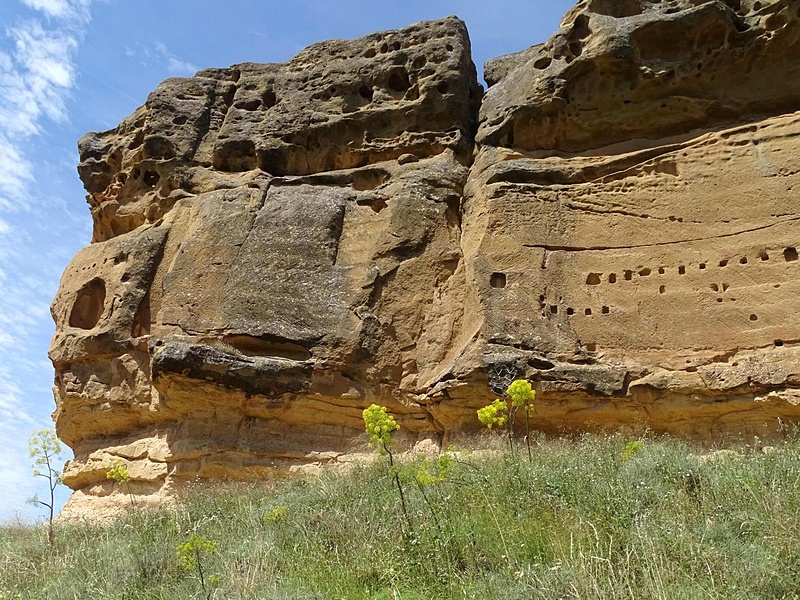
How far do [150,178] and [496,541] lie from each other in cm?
891

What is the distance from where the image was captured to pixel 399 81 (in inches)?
455

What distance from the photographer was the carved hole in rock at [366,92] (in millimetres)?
11578

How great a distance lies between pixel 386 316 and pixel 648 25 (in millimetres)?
4892

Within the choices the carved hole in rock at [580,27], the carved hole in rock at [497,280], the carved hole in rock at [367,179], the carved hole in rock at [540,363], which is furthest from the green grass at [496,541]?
the carved hole in rock at [580,27]

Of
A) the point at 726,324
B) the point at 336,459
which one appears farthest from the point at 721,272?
the point at 336,459

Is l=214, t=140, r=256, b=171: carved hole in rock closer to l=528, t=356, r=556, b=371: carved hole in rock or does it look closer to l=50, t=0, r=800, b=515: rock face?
l=50, t=0, r=800, b=515: rock face

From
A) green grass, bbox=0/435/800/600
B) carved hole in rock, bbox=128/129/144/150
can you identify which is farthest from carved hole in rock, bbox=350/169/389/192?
green grass, bbox=0/435/800/600

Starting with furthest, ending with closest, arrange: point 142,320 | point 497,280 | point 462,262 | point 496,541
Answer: point 142,320
point 462,262
point 497,280
point 496,541

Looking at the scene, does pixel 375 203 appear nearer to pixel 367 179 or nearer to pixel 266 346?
pixel 367 179

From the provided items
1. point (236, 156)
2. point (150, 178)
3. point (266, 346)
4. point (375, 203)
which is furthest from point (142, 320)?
point (375, 203)

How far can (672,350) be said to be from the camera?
27.8 feet

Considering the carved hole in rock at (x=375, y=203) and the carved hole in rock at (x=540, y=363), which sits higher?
the carved hole in rock at (x=375, y=203)

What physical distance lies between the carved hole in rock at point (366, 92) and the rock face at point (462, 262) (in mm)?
35

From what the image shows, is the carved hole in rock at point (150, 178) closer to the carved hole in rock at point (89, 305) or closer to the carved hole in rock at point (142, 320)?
the carved hole in rock at point (89, 305)
